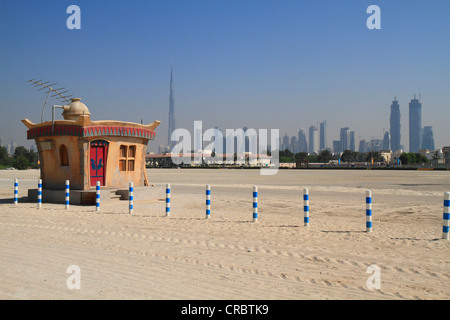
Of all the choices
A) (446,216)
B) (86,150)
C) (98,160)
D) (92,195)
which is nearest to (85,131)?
(86,150)

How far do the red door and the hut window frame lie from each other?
0.92 metres

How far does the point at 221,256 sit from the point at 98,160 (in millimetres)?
11049

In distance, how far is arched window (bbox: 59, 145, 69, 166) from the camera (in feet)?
53.5

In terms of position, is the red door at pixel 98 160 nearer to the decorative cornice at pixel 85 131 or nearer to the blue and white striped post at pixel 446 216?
the decorative cornice at pixel 85 131

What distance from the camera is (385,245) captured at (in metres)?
7.74

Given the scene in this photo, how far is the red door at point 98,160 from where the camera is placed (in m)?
16.0

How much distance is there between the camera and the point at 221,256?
6816 millimetres

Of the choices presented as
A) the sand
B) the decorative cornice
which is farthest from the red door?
the sand

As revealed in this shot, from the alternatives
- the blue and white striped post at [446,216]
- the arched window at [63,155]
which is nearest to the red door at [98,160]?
the arched window at [63,155]

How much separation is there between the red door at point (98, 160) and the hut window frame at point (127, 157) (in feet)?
3.02

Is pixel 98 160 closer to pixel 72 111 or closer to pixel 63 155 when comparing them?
pixel 63 155
